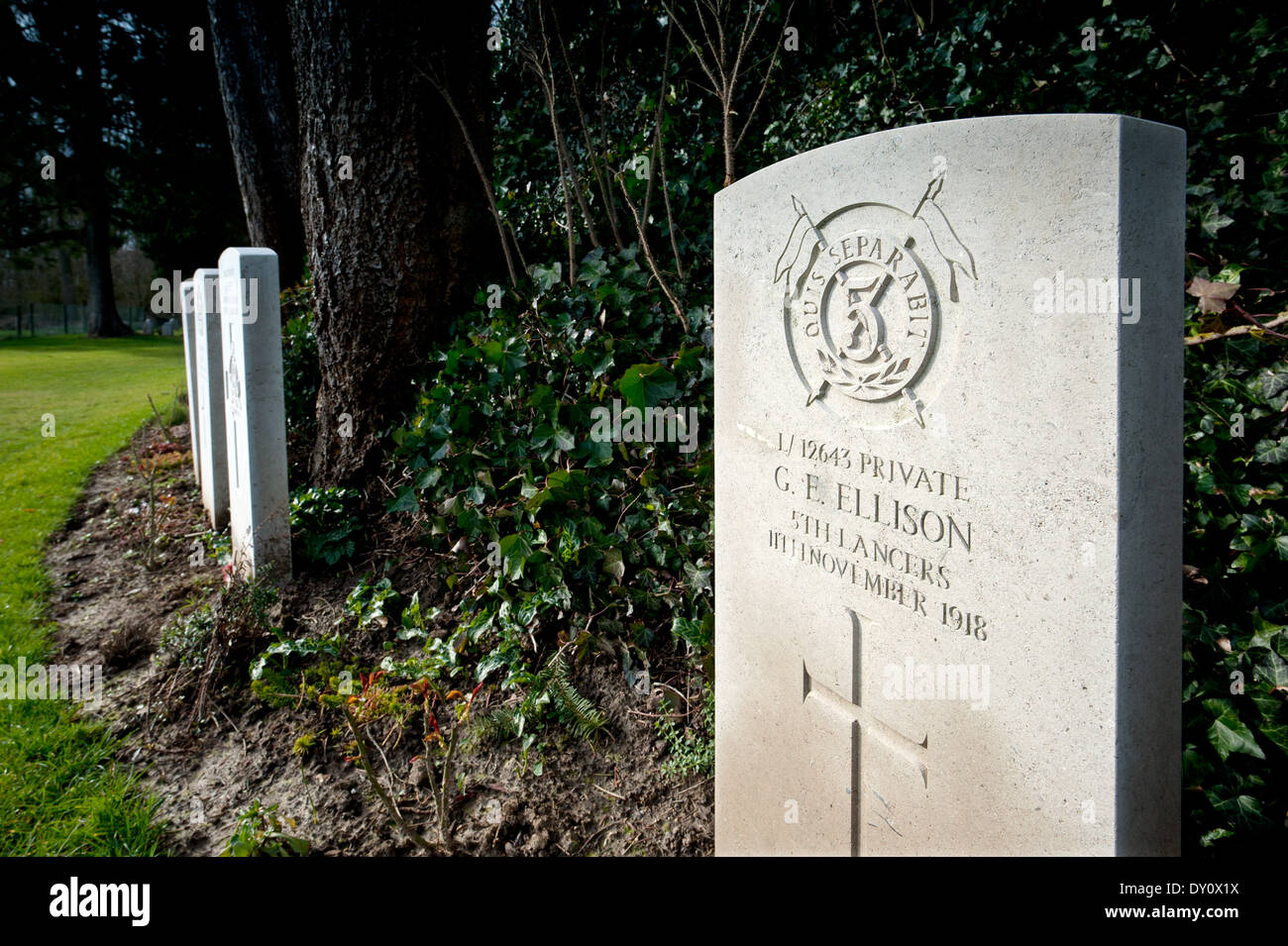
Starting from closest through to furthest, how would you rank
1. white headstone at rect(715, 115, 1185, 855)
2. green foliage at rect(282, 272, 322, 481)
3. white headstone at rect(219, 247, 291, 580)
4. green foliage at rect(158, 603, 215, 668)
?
white headstone at rect(715, 115, 1185, 855), green foliage at rect(158, 603, 215, 668), white headstone at rect(219, 247, 291, 580), green foliage at rect(282, 272, 322, 481)

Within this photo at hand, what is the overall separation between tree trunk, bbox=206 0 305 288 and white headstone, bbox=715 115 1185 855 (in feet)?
20.5

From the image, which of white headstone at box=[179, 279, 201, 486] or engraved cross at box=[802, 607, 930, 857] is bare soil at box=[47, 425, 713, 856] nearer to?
engraved cross at box=[802, 607, 930, 857]

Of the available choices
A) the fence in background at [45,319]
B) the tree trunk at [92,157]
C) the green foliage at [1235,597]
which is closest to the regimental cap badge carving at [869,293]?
the green foliage at [1235,597]

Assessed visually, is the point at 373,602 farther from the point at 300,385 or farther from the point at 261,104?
the point at 261,104

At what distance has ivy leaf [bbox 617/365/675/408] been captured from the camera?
11.1ft

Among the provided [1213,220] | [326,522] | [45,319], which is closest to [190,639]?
[326,522]

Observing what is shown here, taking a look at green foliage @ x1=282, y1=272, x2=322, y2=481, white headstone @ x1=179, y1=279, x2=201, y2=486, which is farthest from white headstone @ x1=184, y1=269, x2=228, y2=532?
white headstone @ x1=179, y1=279, x2=201, y2=486

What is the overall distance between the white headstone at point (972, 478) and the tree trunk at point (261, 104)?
20.5ft

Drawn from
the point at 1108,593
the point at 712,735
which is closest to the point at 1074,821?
the point at 1108,593

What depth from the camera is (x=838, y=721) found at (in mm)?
2086

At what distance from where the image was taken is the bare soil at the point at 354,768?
2725 millimetres

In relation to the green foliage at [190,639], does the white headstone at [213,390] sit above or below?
above

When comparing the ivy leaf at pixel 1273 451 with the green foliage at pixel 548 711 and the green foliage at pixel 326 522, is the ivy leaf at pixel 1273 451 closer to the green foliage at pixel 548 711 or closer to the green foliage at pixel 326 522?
the green foliage at pixel 548 711

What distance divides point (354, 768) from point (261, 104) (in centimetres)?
637
